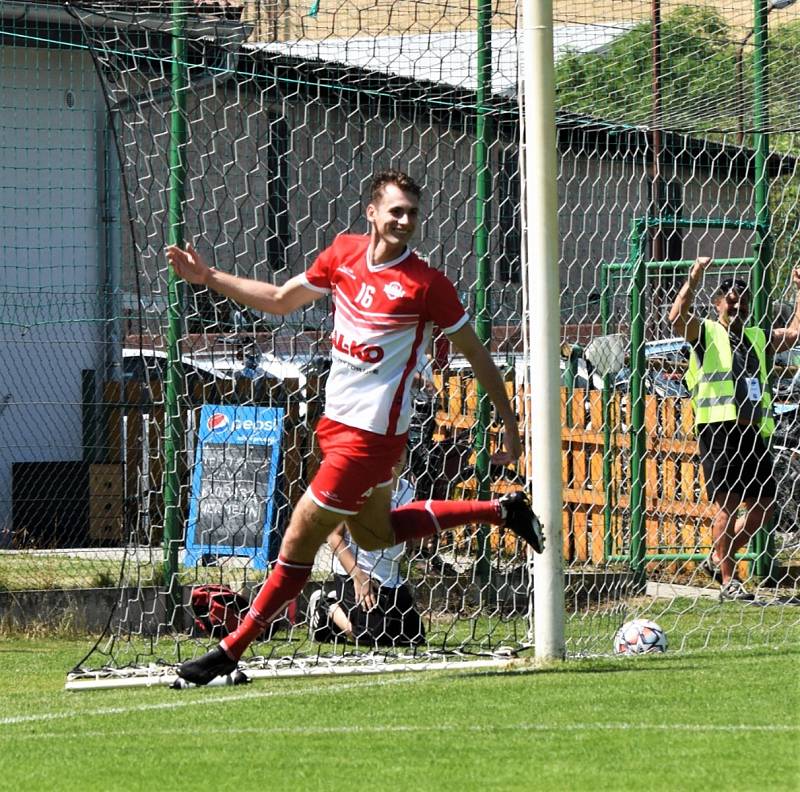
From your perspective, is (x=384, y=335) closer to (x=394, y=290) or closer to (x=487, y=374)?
(x=394, y=290)

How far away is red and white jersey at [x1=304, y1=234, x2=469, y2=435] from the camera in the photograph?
735 centimetres

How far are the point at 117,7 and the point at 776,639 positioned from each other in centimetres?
521

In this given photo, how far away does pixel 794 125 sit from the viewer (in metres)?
10.8

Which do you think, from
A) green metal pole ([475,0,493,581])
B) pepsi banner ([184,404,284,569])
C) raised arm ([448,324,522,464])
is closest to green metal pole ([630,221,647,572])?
green metal pole ([475,0,493,581])

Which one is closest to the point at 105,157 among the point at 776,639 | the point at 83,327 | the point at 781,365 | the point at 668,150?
the point at 83,327

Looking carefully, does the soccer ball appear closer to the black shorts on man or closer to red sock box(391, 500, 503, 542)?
red sock box(391, 500, 503, 542)

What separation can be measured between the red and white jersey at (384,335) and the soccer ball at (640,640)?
2.08 m

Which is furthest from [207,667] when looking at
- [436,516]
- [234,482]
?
[234,482]

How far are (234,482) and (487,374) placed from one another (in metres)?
3.76

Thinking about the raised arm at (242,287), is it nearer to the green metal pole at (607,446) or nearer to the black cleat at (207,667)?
the black cleat at (207,667)

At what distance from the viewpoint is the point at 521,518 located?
7.70 metres

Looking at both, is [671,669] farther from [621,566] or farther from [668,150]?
[668,150]

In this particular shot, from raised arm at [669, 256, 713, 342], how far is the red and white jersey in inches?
103

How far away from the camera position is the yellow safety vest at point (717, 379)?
1132 cm
